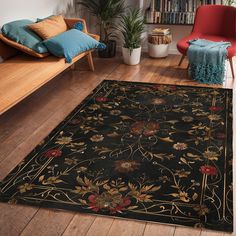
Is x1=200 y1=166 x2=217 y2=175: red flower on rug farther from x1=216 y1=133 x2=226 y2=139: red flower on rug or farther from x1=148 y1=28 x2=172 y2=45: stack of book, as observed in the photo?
x1=148 y1=28 x2=172 y2=45: stack of book

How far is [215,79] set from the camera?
4.05m

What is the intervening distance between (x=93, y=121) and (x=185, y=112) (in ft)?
2.75

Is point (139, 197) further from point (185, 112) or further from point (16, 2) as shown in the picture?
point (16, 2)

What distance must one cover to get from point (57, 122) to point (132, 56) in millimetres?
1815

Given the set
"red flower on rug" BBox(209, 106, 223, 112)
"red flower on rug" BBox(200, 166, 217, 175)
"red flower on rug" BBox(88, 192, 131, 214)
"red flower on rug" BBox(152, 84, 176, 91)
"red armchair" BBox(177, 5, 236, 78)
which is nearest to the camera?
"red flower on rug" BBox(88, 192, 131, 214)

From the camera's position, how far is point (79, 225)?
2.05 m

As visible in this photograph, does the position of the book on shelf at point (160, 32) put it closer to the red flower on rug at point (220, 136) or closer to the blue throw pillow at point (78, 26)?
the blue throw pillow at point (78, 26)

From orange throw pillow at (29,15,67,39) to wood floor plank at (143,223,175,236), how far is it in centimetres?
244

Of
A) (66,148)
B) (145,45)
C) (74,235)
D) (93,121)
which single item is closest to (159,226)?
(74,235)

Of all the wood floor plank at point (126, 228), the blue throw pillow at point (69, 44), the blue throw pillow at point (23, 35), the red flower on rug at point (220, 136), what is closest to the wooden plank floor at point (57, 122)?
the wood floor plank at point (126, 228)

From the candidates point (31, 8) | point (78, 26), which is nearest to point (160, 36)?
point (78, 26)

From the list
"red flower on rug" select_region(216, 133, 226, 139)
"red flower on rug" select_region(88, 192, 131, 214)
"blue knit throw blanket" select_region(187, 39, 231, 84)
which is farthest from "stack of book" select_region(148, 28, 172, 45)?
"red flower on rug" select_region(88, 192, 131, 214)

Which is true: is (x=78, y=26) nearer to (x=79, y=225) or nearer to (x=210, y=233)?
(x=79, y=225)

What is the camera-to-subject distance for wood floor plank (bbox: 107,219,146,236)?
1984 mm
